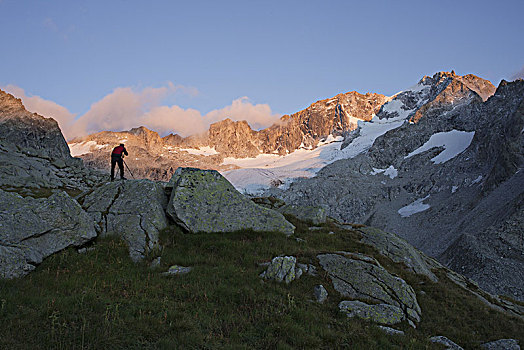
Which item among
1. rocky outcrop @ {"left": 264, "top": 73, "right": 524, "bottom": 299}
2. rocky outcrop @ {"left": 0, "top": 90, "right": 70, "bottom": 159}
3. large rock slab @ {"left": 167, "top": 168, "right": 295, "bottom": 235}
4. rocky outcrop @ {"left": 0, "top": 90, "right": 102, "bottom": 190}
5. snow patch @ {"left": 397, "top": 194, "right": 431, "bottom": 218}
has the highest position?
rocky outcrop @ {"left": 0, "top": 90, "right": 70, "bottom": 159}

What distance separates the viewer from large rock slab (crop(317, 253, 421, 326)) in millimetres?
11758

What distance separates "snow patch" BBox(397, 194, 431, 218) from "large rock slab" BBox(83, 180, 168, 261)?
10190cm

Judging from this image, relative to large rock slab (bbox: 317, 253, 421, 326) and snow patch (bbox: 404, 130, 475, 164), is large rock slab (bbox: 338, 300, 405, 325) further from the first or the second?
snow patch (bbox: 404, 130, 475, 164)

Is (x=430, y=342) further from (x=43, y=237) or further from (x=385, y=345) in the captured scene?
(x=43, y=237)

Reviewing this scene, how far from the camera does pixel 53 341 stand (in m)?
6.47

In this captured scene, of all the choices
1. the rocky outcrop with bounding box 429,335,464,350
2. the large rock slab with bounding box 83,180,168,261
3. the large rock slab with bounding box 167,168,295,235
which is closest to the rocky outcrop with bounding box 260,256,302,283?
the rocky outcrop with bounding box 429,335,464,350

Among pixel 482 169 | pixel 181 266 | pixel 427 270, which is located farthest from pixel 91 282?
pixel 482 169

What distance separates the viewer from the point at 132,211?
611 inches

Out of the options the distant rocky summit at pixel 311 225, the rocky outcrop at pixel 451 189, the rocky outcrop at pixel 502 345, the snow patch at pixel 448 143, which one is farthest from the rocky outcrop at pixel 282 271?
the snow patch at pixel 448 143

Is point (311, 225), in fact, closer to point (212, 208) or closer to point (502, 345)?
point (212, 208)

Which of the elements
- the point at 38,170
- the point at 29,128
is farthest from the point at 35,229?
the point at 29,128

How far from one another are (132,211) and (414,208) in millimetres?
109419

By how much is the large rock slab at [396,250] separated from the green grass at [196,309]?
336 centimetres

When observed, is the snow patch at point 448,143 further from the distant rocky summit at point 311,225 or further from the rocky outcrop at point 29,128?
the rocky outcrop at point 29,128
